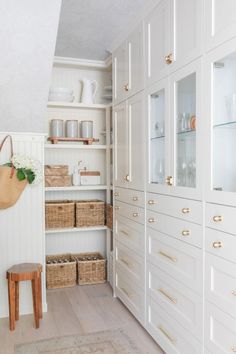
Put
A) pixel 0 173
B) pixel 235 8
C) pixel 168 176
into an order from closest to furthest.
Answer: pixel 235 8 < pixel 168 176 < pixel 0 173

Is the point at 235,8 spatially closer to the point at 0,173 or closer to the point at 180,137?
the point at 180,137

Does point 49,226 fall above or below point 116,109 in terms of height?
below

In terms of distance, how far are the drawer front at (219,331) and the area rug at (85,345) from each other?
2.42 ft

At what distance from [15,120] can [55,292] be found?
174 cm

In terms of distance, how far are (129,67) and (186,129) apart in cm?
107

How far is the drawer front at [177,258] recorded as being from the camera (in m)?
1.82

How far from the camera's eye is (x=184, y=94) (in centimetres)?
196

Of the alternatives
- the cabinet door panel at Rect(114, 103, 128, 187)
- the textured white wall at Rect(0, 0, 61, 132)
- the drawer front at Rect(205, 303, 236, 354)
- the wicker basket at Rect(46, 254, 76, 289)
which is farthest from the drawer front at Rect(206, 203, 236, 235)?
the wicker basket at Rect(46, 254, 76, 289)

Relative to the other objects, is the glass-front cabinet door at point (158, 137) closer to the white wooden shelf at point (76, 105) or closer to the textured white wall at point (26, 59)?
the textured white wall at point (26, 59)

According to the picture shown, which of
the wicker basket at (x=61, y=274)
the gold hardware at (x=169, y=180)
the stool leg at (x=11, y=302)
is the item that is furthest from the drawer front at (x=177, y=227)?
the wicker basket at (x=61, y=274)

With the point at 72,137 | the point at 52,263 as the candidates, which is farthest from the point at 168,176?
the point at 52,263

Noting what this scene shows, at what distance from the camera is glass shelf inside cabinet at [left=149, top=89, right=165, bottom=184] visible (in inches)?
88.4

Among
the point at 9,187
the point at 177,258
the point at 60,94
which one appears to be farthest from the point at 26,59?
the point at 177,258

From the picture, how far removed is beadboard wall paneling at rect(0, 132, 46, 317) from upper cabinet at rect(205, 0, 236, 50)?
173 cm
